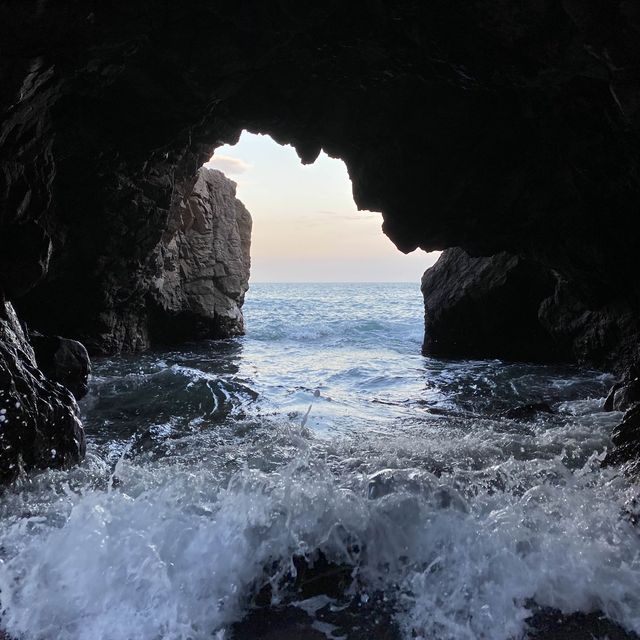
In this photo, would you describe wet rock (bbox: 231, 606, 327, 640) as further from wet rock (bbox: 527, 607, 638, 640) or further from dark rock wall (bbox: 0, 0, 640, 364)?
dark rock wall (bbox: 0, 0, 640, 364)

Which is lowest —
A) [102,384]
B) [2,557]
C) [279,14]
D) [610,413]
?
[102,384]

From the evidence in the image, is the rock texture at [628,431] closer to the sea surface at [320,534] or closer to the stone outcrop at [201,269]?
the sea surface at [320,534]

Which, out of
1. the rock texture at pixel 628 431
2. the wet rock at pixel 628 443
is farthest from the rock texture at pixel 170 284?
the wet rock at pixel 628 443

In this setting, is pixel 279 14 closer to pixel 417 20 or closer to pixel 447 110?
pixel 417 20

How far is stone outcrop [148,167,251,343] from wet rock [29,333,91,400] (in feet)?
21.6

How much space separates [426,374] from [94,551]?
8616 millimetres

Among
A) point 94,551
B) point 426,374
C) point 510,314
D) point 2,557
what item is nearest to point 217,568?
point 94,551

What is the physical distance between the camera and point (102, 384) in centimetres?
850

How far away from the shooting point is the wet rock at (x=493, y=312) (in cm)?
1212

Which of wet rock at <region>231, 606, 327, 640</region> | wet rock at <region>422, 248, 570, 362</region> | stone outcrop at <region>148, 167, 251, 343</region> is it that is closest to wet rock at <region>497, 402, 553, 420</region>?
wet rock at <region>231, 606, 327, 640</region>

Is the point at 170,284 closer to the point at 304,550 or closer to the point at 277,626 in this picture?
the point at 304,550

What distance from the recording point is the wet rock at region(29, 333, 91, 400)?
21.9 ft

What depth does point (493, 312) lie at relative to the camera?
41.4 ft

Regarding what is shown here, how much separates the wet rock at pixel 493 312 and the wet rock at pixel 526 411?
5683mm
